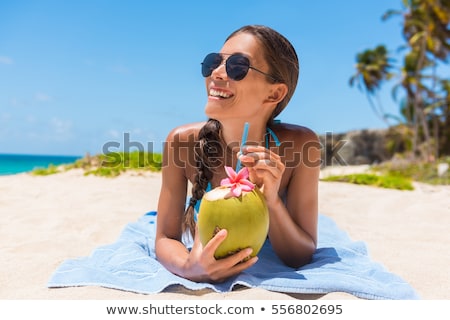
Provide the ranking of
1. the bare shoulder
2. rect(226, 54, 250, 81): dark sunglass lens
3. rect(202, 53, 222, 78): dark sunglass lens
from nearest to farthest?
rect(226, 54, 250, 81): dark sunglass lens < rect(202, 53, 222, 78): dark sunglass lens < the bare shoulder

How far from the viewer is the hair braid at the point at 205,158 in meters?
2.66

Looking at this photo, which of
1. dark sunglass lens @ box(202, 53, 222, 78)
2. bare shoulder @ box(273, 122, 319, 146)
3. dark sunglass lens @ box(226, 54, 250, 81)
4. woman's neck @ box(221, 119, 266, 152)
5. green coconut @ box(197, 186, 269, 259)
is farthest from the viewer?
bare shoulder @ box(273, 122, 319, 146)

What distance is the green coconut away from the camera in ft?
6.39

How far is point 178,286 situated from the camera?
2266 millimetres

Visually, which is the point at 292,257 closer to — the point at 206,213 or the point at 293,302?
the point at 293,302

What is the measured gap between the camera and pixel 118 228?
13.7 ft

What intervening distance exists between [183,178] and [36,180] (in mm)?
6095

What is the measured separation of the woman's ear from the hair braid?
0.45 m

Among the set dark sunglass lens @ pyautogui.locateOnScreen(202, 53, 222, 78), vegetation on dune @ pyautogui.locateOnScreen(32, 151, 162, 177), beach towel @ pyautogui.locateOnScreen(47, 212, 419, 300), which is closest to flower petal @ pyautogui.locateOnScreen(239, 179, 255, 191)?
beach towel @ pyautogui.locateOnScreen(47, 212, 419, 300)

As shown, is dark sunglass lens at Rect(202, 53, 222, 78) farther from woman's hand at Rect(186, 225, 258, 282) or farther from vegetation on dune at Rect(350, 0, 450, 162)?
vegetation on dune at Rect(350, 0, 450, 162)

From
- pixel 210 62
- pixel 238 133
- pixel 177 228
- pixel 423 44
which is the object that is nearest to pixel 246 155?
pixel 238 133

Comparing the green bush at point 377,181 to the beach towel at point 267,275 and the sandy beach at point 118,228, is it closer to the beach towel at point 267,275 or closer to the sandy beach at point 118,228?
the sandy beach at point 118,228

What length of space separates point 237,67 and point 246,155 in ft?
1.74

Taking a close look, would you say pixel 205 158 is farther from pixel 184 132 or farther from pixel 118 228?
pixel 118 228
